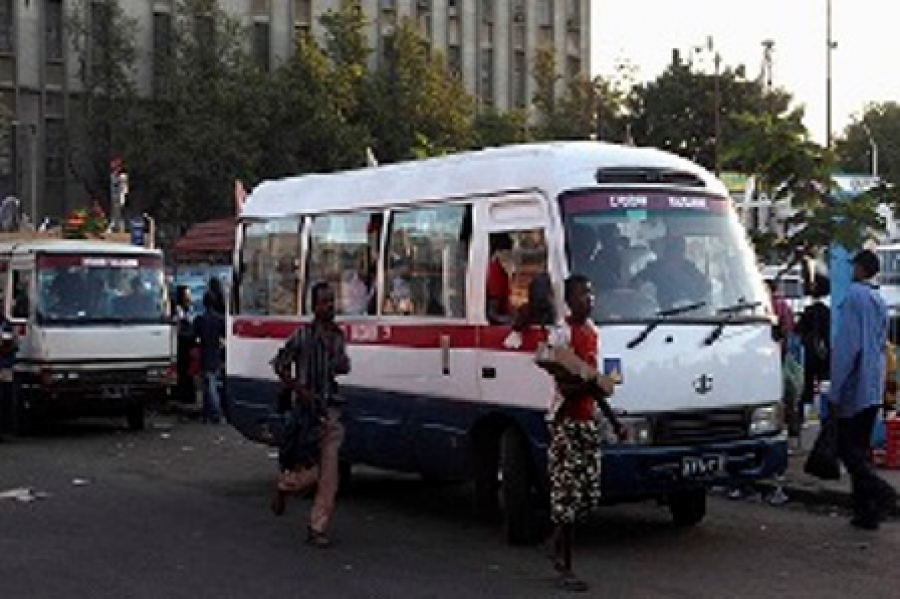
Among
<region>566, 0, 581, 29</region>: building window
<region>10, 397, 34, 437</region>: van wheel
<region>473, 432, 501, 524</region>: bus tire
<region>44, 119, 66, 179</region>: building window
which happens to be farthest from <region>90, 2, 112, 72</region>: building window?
<region>473, 432, 501, 524</region>: bus tire

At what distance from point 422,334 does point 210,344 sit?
9.51 metres

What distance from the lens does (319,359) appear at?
10.7m

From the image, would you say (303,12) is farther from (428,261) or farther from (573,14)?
(428,261)

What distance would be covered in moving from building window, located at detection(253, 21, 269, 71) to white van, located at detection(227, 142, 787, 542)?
143 feet

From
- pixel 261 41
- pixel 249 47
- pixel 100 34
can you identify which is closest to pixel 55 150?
pixel 100 34

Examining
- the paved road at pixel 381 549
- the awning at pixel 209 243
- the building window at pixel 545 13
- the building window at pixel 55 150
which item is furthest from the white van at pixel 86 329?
the building window at pixel 545 13

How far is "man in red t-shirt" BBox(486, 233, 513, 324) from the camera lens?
416 inches

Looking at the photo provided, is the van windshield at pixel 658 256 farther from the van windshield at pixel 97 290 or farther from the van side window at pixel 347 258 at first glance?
the van windshield at pixel 97 290

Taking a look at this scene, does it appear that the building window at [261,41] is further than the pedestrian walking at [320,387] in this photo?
Yes

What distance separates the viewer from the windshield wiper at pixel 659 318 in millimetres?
9789

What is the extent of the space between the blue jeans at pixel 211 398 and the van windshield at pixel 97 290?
1.38m

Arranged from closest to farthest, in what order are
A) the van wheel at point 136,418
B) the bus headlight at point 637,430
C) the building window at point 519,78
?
the bus headlight at point 637,430, the van wheel at point 136,418, the building window at point 519,78

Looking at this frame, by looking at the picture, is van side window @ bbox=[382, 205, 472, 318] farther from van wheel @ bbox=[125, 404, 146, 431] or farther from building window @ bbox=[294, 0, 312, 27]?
building window @ bbox=[294, 0, 312, 27]

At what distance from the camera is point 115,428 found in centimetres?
2042
